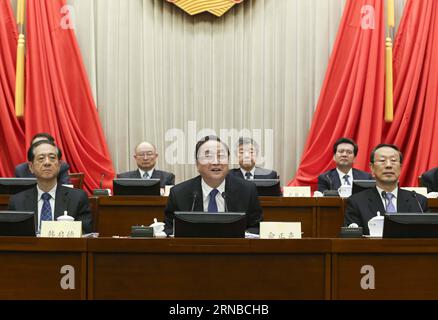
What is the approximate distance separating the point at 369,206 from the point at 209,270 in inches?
61.7

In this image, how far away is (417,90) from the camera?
23.6 ft

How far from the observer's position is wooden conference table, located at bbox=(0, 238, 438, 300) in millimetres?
2811

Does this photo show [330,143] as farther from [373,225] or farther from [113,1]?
[373,225]

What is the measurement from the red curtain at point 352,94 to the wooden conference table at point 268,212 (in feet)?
6.69

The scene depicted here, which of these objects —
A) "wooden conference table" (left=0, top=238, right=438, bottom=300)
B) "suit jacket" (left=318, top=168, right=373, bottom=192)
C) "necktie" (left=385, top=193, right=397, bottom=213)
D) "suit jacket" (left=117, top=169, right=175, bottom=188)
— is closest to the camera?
"wooden conference table" (left=0, top=238, right=438, bottom=300)

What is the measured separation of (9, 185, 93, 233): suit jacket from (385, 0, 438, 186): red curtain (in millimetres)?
3921

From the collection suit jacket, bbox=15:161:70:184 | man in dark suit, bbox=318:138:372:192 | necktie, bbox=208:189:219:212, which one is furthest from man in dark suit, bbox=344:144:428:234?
suit jacket, bbox=15:161:70:184

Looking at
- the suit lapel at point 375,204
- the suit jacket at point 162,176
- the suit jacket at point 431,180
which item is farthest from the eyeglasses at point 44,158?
the suit jacket at point 431,180

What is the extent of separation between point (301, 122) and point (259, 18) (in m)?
1.20

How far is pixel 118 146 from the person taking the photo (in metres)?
7.39

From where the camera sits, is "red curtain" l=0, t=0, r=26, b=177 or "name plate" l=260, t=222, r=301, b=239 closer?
"name plate" l=260, t=222, r=301, b=239

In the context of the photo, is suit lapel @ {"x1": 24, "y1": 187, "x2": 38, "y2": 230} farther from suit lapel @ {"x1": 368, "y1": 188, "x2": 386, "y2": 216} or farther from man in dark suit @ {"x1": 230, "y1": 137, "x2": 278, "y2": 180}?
man in dark suit @ {"x1": 230, "y1": 137, "x2": 278, "y2": 180}

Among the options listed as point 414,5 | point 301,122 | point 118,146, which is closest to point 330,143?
point 301,122

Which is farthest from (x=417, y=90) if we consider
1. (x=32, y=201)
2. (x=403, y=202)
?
(x=32, y=201)
